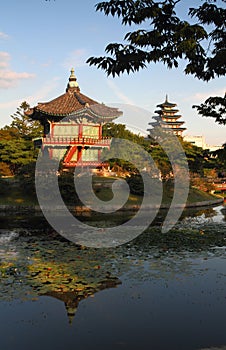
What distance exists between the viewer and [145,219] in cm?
2231

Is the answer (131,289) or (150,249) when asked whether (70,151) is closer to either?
(150,249)

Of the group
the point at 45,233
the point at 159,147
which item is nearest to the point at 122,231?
the point at 45,233

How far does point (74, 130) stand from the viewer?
36.9m

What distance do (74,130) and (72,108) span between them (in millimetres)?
2142

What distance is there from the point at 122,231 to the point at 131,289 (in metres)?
8.60

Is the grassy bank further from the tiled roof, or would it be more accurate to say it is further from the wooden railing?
the tiled roof

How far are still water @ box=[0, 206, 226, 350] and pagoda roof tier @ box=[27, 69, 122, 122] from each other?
916 inches

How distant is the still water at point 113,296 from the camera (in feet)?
21.4

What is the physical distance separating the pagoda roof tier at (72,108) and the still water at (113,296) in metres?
23.3

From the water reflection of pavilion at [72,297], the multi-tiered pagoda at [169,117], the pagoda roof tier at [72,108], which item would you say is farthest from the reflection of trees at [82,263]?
the multi-tiered pagoda at [169,117]

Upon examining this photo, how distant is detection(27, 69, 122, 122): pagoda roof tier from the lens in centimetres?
3612

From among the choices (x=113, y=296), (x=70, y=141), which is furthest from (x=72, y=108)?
(x=113, y=296)

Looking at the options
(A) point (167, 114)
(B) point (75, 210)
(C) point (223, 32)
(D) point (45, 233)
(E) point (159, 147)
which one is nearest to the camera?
(C) point (223, 32)

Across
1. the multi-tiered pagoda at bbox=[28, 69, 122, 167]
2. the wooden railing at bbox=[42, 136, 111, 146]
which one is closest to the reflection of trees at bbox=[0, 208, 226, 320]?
the wooden railing at bbox=[42, 136, 111, 146]
